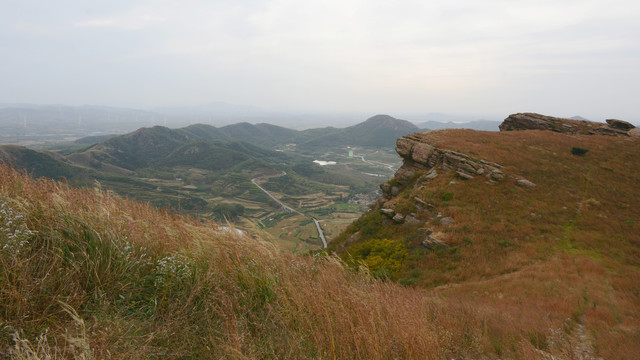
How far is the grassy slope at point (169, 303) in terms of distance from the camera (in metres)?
2.59

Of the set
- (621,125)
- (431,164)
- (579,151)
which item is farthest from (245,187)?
(621,125)

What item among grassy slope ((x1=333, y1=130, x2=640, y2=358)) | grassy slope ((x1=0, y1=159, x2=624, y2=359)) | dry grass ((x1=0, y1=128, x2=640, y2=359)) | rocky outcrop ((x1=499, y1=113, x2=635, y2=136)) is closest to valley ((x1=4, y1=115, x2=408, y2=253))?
rocky outcrop ((x1=499, y1=113, x2=635, y2=136))

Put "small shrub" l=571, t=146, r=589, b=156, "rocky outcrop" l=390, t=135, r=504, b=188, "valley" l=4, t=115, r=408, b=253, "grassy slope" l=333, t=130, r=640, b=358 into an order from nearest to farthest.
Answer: "grassy slope" l=333, t=130, r=640, b=358 → "rocky outcrop" l=390, t=135, r=504, b=188 → "small shrub" l=571, t=146, r=589, b=156 → "valley" l=4, t=115, r=408, b=253

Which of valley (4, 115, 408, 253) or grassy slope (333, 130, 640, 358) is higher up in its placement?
grassy slope (333, 130, 640, 358)

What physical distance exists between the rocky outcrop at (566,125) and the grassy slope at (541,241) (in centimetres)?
816

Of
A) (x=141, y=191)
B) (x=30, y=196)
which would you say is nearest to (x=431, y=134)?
(x=30, y=196)

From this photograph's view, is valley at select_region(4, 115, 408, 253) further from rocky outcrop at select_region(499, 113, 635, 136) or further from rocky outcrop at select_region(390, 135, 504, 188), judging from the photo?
rocky outcrop at select_region(499, 113, 635, 136)

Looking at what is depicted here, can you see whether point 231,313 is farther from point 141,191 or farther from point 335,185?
point 335,185

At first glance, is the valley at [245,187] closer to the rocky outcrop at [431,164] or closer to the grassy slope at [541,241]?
the rocky outcrop at [431,164]

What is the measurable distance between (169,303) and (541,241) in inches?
635

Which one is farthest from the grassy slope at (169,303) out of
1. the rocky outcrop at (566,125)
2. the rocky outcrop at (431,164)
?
the rocky outcrop at (566,125)

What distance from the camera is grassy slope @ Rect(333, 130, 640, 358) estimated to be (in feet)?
22.4

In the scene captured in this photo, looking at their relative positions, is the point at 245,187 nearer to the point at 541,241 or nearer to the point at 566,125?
the point at 566,125

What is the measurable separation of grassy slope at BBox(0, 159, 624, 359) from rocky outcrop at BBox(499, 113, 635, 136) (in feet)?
135
